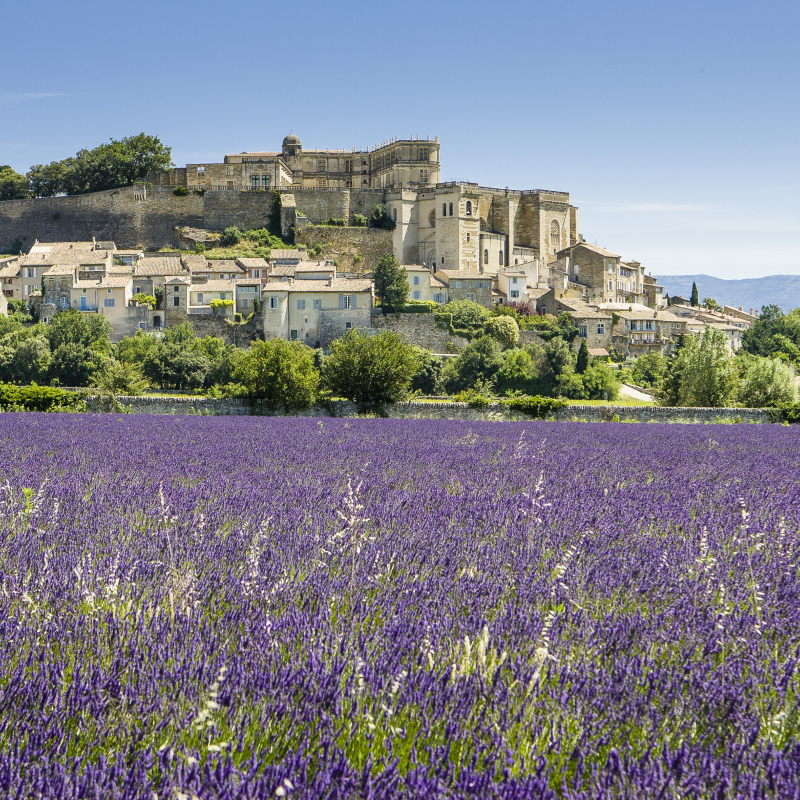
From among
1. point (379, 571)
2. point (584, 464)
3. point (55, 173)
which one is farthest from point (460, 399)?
point (55, 173)

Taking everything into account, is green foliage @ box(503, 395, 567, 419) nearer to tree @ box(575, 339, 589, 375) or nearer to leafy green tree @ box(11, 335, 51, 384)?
tree @ box(575, 339, 589, 375)

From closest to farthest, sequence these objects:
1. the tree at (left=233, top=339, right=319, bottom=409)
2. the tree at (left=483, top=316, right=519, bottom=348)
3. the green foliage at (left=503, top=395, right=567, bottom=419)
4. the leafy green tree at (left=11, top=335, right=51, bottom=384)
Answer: the green foliage at (left=503, top=395, right=567, bottom=419) < the tree at (left=233, top=339, right=319, bottom=409) < the leafy green tree at (left=11, top=335, right=51, bottom=384) < the tree at (left=483, top=316, right=519, bottom=348)

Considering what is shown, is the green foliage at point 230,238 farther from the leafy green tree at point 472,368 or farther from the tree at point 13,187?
the leafy green tree at point 472,368

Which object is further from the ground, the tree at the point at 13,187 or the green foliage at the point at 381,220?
the tree at the point at 13,187

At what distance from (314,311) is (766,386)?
34121 millimetres

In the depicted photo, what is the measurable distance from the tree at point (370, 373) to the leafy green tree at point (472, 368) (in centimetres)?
2200

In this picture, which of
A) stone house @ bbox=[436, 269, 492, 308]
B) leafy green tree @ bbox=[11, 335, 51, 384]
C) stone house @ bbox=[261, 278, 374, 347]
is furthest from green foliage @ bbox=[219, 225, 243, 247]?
leafy green tree @ bbox=[11, 335, 51, 384]

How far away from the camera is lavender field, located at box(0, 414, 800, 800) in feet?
6.09

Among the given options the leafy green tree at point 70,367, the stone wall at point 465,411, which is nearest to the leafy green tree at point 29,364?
the leafy green tree at point 70,367

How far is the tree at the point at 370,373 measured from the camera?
2686 cm

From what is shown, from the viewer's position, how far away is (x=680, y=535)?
14.6 feet

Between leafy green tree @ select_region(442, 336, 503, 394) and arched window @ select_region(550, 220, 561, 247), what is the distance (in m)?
33.9

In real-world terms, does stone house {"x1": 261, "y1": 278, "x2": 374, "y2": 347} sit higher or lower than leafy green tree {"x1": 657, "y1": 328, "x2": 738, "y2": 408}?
higher

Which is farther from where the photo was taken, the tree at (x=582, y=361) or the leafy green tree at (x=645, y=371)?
the leafy green tree at (x=645, y=371)
